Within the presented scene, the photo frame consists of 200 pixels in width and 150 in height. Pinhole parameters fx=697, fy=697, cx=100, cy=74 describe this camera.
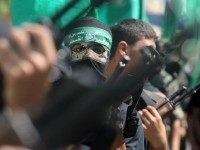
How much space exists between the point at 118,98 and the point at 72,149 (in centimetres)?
36

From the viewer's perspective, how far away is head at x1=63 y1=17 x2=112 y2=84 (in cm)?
315

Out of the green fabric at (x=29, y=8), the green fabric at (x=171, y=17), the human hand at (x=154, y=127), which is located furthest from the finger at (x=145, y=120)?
the green fabric at (x=171, y=17)

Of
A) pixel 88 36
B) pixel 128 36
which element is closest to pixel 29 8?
pixel 128 36

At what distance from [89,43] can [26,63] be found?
Result: 182 cm

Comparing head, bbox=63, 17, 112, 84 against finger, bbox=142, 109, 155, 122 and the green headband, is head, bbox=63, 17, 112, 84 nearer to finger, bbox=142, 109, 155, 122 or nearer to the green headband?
the green headband

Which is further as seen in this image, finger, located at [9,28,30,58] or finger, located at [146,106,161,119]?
finger, located at [146,106,161,119]

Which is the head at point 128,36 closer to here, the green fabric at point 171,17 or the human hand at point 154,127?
the human hand at point 154,127

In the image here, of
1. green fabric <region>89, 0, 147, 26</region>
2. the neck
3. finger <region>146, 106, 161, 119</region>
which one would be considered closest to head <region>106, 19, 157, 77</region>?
the neck

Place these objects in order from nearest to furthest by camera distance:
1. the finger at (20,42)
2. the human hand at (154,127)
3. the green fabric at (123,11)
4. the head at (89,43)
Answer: the finger at (20,42) → the head at (89,43) → the human hand at (154,127) → the green fabric at (123,11)

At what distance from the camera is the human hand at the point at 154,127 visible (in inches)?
143

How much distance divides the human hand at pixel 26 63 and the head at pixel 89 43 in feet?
5.14

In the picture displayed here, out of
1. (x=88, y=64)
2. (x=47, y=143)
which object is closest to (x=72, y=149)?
(x=47, y=143)

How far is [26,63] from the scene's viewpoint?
1.46 meters

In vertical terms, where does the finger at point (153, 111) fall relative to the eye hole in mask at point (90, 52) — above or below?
below
